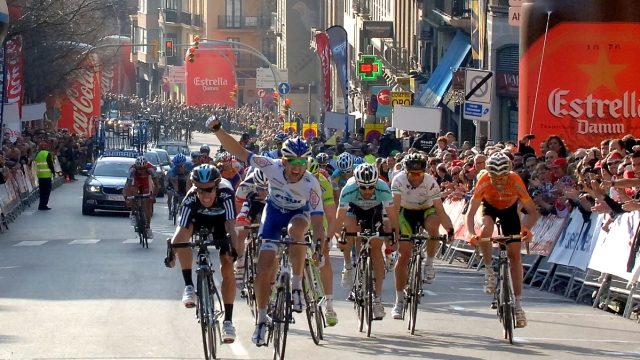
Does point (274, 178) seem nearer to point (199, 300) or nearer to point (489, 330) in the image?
point (199, 300)

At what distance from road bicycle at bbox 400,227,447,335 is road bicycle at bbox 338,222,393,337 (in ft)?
1.25

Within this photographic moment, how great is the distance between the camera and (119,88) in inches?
5364

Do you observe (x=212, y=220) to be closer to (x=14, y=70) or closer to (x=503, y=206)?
(x=503, y=206)

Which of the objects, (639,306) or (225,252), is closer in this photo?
(225,252)

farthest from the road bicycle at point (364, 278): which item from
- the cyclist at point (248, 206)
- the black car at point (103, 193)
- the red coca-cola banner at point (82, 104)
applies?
the red coca-cola banner at point (82, 104)

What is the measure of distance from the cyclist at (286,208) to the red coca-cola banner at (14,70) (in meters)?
33.5

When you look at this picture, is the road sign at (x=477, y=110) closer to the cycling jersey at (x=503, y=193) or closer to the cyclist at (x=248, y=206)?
the cyclist at (x=248, y=206)

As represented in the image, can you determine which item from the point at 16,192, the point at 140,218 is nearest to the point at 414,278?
the point at 140,218

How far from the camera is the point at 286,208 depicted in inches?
531

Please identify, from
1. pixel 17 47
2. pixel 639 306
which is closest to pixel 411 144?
pixel 17 47

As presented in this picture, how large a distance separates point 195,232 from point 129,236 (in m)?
17.9

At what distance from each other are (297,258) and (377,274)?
239cm

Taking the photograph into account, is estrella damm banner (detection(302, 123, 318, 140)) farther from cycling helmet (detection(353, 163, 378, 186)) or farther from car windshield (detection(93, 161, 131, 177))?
cycling helmet (detection(353, 163, 378, 186))

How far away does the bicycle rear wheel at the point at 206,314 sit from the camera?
502 inches
